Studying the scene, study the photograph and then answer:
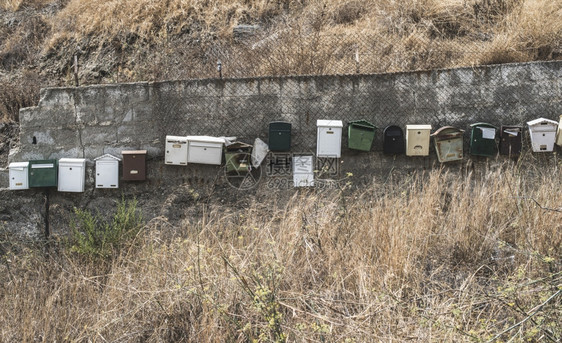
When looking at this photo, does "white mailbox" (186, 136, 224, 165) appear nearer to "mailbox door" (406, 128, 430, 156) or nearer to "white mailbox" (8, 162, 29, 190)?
"white mailbox" (8, 162, 29, 190)

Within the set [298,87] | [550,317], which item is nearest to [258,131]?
[298,87]

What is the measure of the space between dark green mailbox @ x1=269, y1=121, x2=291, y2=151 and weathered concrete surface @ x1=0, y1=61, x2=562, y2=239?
0.52 feet

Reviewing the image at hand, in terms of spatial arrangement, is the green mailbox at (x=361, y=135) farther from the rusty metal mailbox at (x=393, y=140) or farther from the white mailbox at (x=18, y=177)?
the white mailbox at (x=18, y=177)

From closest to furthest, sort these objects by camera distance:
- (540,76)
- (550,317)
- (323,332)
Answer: (550,317)
(323,332)
(540,76)

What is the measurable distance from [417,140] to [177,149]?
2.81 meters

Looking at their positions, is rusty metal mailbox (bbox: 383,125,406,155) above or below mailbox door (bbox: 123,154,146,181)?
above

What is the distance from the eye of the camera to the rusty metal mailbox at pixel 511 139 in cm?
646

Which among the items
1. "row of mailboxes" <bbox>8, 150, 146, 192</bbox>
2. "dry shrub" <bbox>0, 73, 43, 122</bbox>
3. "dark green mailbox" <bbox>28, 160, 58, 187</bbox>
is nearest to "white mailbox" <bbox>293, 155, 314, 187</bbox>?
"row of mailboxes" <bbox>8, 150, 146, 192</bbox>

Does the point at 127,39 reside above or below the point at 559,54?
above

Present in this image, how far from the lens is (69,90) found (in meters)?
6.83

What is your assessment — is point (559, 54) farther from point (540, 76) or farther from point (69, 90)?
point (69, 90)

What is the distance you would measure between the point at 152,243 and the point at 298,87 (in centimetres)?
252

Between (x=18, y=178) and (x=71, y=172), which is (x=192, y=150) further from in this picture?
→ (x=18, y=178)

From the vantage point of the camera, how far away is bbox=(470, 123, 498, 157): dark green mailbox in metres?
6.46
